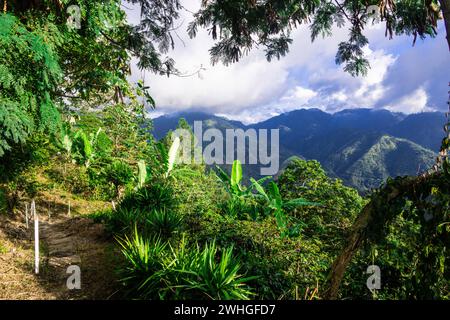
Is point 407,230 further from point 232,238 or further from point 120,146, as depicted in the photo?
point 120,146

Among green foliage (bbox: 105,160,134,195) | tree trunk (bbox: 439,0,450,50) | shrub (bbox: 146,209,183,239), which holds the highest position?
tree trunk (bbox: 439,0,450,50)

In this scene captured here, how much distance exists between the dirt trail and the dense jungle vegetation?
1.26 feet

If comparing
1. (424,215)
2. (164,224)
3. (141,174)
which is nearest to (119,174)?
(141,174)

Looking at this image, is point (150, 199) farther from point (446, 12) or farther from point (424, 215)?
point (446, 12)

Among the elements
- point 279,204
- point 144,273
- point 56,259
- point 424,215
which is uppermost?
point 424,215

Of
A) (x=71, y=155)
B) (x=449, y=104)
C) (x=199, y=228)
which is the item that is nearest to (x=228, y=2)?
(x=449, y=104)

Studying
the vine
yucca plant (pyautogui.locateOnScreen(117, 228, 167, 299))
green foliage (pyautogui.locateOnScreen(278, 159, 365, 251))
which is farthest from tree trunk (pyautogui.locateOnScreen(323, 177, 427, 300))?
green foliage (pyautogui.locateOnScreen(278, 159, 365, 251))

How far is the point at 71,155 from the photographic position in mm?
10469

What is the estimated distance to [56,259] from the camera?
5.11 meters

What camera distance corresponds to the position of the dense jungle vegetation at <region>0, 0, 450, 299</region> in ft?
8.73

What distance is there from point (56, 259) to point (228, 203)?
4.01 m

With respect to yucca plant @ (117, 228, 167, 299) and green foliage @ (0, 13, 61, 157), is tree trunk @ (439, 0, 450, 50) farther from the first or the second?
green foliage @ (0, 13, 61, 157)

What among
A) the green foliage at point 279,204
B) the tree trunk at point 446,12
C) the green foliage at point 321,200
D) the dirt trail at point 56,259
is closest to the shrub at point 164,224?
the dirt trail at point 56,259

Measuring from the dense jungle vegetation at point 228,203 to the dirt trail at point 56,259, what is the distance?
1.26ft
